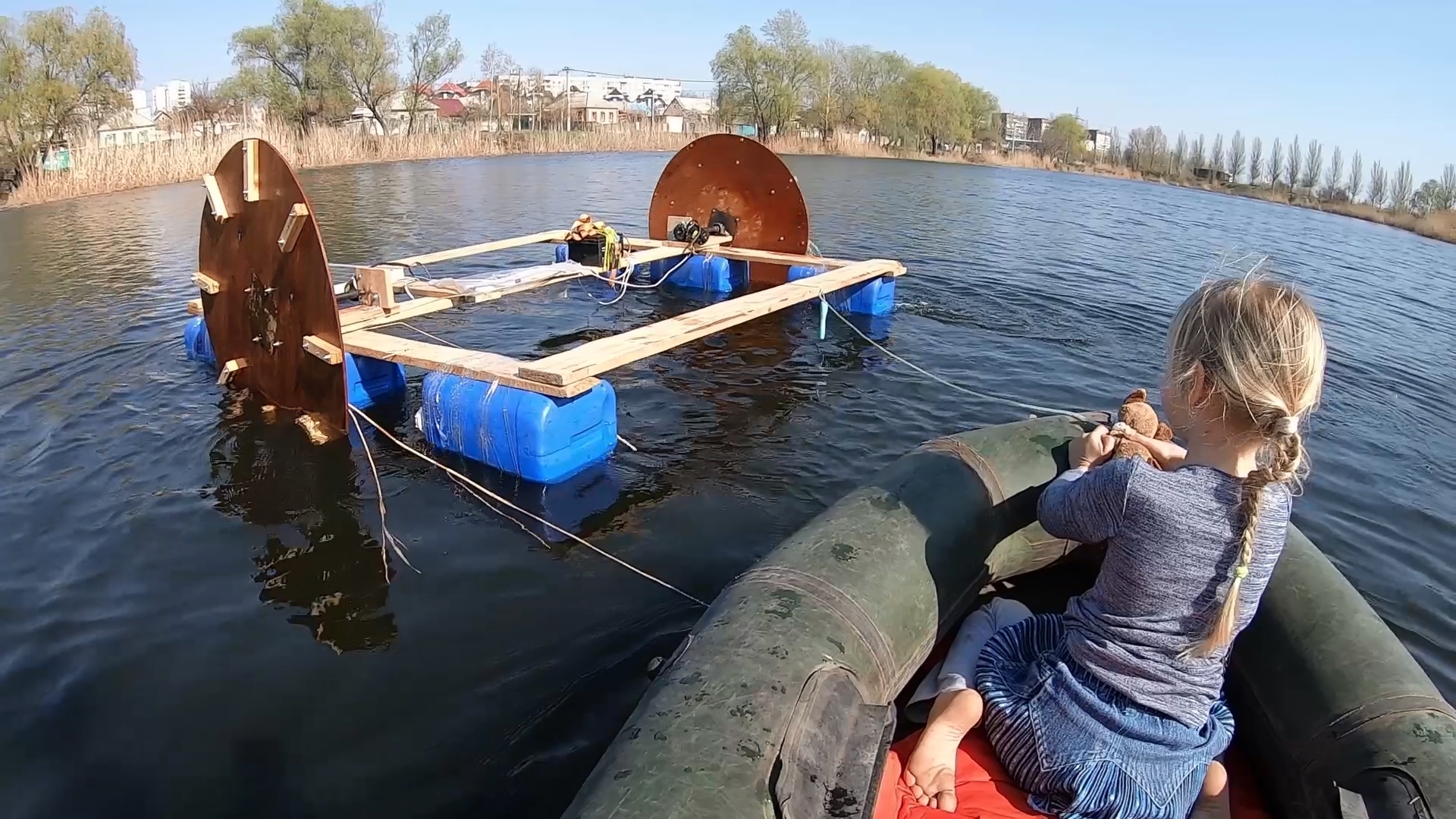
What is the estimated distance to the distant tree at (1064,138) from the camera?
7625 centimetres

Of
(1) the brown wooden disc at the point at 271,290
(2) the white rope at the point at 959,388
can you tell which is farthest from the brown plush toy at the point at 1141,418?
(1) the brown wooden disc at the point at 271,290

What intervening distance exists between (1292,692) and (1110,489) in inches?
50.0

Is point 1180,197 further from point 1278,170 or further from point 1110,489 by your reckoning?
point 1110,489

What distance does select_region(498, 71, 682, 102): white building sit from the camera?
4304 inches

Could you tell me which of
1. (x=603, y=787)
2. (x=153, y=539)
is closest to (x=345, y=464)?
(x=153, y=539)

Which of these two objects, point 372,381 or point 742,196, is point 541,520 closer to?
point 372,381

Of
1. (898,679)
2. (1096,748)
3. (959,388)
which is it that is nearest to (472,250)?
(959,388)

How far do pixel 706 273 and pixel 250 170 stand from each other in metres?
6.70

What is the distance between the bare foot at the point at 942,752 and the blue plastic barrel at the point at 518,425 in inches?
153

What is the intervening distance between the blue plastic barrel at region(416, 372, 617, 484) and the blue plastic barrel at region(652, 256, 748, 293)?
5965 millimetres

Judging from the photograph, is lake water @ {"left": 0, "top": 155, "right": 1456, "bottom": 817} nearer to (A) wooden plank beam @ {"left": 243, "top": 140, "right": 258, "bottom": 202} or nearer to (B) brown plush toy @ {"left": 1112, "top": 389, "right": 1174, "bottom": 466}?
(A) wooden plank beam @ {"left": 243, "top": 140, "right": 258, "bottom": 202}

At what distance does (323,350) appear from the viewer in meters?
6.51

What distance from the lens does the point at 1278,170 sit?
60.2m

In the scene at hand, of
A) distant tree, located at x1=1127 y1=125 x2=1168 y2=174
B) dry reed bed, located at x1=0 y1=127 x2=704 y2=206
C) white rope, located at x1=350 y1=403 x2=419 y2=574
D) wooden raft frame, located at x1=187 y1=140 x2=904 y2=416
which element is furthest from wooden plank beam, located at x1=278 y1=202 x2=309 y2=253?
distant tree, located at x1=1127 y1=125 x2=1168 y2=174
